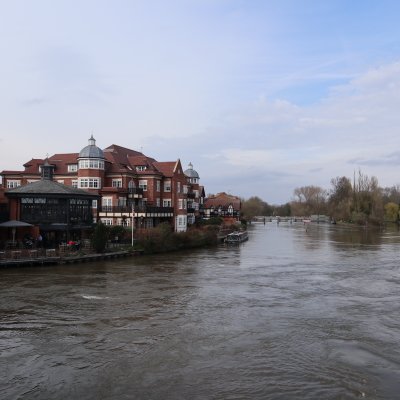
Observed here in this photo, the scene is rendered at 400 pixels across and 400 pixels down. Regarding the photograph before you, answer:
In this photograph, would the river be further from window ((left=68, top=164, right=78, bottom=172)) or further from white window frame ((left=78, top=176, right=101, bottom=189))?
window ((left=68, top=164, right=78, bottom=172))

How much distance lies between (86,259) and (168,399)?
86.0 ft

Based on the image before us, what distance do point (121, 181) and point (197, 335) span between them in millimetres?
37874

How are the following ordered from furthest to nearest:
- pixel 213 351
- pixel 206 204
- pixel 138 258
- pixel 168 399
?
pixel 206 204
pixel 138 258
pixel 213 351
pixel 168 399

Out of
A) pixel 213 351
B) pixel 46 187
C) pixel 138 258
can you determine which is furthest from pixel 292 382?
pixel 46 187

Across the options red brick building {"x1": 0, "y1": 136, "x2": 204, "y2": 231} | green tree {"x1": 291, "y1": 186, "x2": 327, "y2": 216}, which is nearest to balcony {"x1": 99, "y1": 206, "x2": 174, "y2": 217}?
red brick building {"x1": 0, "y1": 136, "x2": 204, "y2": 231}

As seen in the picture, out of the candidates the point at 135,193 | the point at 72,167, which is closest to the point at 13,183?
the point at 72,167

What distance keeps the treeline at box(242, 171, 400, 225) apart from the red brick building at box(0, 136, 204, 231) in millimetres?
68917

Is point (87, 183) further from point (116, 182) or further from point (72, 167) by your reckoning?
point (72, 167)

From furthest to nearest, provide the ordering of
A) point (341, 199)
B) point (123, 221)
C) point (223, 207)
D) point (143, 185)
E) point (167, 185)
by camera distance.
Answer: point (341, 199) → point (223, 207) → point (167, 185) → point (143, 185) → point (123, 221)

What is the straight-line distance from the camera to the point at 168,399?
11.4 meters

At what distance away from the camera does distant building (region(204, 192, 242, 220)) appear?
320 ft

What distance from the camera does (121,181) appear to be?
52.9 metres

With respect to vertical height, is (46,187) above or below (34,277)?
above

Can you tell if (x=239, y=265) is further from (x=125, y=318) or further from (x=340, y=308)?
(x=125, y=318)
